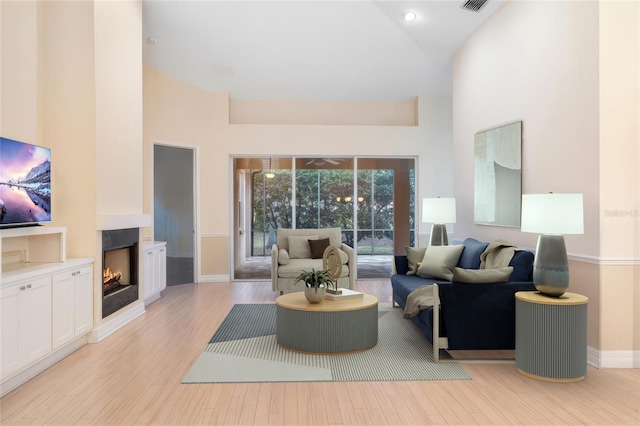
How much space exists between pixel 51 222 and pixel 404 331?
359cm

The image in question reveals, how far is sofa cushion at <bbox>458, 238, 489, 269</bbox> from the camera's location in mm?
4707

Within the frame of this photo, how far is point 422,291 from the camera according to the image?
4023 mm

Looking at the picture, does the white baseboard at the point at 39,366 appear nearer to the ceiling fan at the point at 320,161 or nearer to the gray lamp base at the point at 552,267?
the gray lamp base at the point at 552,267

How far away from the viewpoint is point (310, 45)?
6598mm

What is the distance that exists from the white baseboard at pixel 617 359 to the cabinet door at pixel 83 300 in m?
4.30

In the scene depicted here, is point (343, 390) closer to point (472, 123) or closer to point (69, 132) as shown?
point (69, 132)

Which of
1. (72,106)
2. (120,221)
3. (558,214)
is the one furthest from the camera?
(120,221)

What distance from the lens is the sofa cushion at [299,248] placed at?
22.3 feet

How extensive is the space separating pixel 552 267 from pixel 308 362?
2010mm

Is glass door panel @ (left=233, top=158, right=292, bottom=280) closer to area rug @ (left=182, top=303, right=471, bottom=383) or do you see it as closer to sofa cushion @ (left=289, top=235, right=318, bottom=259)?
sofa cushion @ (left=289, top=235, right=318, bottom=259)

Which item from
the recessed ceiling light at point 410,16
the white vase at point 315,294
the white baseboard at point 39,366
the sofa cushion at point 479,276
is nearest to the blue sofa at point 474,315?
the sofa cushion at point 479,276

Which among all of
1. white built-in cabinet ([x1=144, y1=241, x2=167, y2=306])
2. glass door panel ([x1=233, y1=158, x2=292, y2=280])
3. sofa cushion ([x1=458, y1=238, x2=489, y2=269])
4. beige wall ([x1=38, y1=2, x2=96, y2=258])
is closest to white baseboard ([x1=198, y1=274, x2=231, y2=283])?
glass door panel ([x1=233, y1=158, x2=292, y2=280])

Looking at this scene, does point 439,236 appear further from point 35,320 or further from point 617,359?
point 35,320

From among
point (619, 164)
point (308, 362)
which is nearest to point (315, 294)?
point (308, 362)
